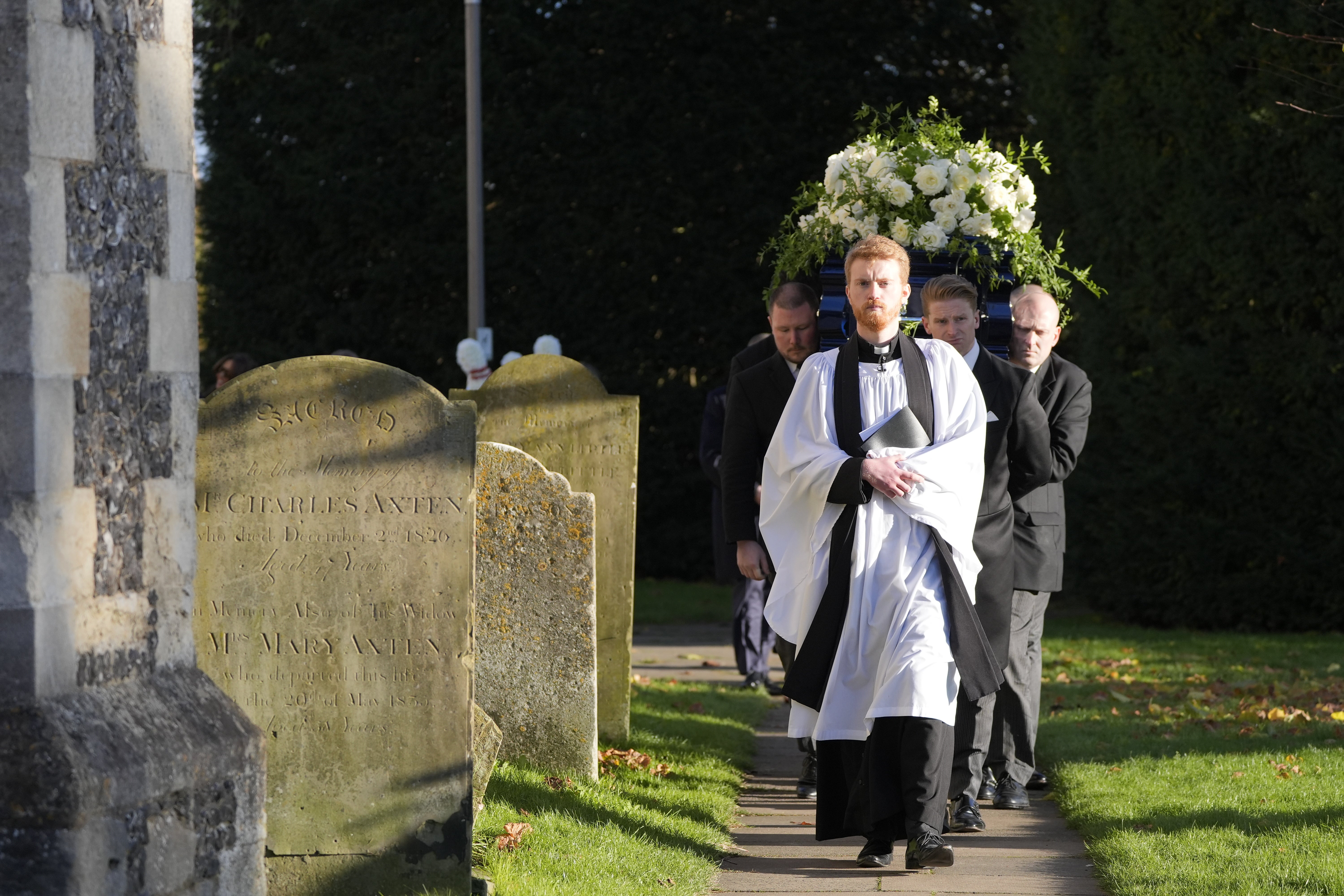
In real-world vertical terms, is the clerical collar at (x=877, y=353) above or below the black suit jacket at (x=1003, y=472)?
above

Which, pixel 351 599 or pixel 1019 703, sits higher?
pixel 351 599

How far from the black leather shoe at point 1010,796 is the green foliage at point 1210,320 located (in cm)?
688

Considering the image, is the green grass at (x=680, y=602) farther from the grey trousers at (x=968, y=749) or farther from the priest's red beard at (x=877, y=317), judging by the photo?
the priest's red beard at (x=877, y=317)

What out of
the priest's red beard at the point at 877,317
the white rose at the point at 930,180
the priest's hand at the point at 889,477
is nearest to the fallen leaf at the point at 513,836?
the priest's hand at the point at 889,477

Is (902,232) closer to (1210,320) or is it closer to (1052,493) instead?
(1052,493)

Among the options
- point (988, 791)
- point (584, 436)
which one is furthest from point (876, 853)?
point (584, 436)

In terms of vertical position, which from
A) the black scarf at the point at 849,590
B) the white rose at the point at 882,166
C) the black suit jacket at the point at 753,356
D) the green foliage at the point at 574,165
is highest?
the green foliage at the point at 574,165

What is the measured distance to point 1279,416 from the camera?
13.0 metres

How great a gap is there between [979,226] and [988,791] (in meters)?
2.51

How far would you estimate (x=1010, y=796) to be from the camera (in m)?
6.89

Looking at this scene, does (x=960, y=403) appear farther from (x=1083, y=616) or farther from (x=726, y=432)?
(x=1083, y=616)

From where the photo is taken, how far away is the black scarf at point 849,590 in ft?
18.5

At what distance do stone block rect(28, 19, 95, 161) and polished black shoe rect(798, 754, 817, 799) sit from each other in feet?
15.1

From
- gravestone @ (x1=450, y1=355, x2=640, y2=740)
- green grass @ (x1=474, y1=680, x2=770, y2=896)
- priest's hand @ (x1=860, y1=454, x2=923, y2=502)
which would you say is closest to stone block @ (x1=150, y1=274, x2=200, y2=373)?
green grass @ (x1=474, y1=680, x2=770, y2=896)
